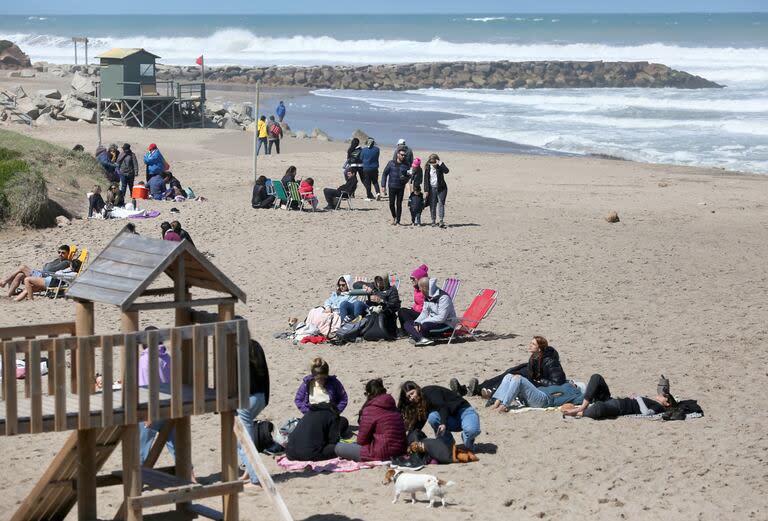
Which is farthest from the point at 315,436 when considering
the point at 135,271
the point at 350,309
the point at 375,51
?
the point at 375,51

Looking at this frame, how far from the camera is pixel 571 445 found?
32.5 feet

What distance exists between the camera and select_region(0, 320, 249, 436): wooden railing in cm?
691

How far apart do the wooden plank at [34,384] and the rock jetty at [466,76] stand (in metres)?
62.6

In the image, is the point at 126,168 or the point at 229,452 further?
the point at 126,168

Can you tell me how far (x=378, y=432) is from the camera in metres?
9.48

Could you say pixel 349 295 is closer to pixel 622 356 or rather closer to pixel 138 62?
pixel 622 356

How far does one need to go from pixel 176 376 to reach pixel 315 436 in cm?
258

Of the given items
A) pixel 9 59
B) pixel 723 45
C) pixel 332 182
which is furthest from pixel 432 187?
pixel 723 45

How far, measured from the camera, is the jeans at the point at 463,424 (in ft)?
31.8

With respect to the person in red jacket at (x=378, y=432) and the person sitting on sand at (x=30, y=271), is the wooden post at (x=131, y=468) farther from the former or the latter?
the person sitting on sand at (x=30, y=271)

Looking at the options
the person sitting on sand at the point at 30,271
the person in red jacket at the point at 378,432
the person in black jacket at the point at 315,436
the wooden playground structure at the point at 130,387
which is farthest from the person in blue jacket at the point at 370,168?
the wooden playground structure at the point at 130,387

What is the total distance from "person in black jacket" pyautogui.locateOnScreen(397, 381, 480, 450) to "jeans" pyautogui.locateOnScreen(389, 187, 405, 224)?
10.1 m

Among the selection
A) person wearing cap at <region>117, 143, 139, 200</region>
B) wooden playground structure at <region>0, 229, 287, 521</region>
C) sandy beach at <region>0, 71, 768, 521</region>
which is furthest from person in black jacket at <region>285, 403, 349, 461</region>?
person wearing cap at <region>117, 143, 139, 200</region>

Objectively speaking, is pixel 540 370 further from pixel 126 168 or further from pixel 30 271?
pixel 126 168
